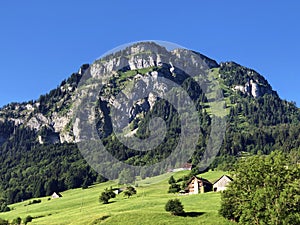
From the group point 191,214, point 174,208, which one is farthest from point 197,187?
point 174,208

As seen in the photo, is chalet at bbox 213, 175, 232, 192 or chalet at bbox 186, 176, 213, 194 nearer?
chalet at bbox 213, 175, 232, 192

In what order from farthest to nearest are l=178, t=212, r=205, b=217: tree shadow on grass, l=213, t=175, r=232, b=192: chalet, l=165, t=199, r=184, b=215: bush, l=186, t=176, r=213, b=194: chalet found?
l=186, t=176, r=213, b=194: chalet
l=213, t=175, r=232, b=192: chalet
l=165, t=199, r=184, b=215: bush
l=178, t=212, r=205, b=217: tree shadow on grass

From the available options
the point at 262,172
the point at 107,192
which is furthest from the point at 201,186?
the point at 262,172

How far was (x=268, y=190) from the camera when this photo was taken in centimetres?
5597

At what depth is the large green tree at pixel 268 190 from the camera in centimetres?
5412

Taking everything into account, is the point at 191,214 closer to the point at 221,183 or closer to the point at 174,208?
the point at 174,208

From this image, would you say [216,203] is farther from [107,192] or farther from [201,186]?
[107,192]

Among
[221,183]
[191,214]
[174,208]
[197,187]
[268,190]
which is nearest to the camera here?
[268,190]

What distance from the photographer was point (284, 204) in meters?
54.4

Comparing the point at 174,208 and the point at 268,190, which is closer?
the point at 268,190

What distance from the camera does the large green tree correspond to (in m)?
54.1

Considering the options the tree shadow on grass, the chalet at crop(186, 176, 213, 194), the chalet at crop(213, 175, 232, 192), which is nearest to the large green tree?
the tree shadow on grass

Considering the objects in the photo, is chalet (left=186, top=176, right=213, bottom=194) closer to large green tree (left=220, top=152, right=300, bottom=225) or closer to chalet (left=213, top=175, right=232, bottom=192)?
chalet (left=213, top=175, right=232, bottom=192)

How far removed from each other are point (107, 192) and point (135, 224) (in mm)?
47914
